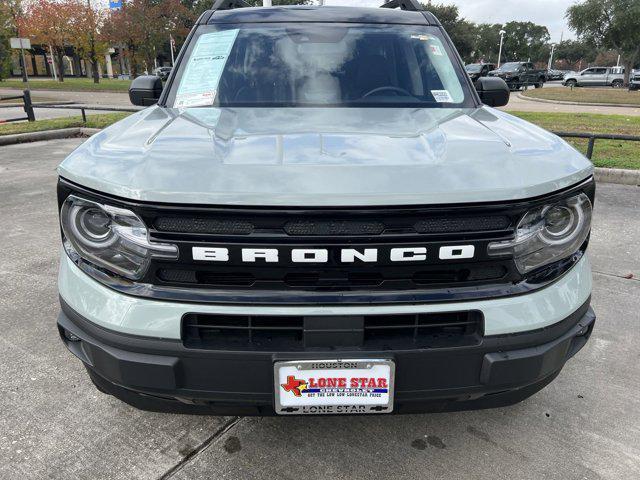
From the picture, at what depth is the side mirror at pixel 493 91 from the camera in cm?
333

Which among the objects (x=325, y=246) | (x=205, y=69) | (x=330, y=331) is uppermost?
(x=205, y=69)

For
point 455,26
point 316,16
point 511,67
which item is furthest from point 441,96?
point 455,26

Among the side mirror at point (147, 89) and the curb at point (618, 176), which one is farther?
the curb at point (618, 176)

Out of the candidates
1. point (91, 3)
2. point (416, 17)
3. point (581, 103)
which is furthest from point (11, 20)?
point (416, 17)

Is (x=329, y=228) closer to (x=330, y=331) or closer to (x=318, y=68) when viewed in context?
(x=330, y=331)

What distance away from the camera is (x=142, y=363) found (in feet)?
5.54

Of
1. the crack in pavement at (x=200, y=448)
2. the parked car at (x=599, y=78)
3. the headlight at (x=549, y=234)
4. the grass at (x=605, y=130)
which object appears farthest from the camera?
the parked car at (x=599, y=78)

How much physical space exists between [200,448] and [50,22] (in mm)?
38331

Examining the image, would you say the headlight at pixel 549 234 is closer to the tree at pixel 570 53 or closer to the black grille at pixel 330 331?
the black grille at pixel 330 331

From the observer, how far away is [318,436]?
2.30 metres

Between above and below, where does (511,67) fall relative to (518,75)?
above

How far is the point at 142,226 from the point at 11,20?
129ft

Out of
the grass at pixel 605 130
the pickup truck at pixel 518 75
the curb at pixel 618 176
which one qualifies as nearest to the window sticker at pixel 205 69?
the curb at pixel 618 176

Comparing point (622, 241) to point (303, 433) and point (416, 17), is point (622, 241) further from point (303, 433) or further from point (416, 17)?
point (303, 433)
